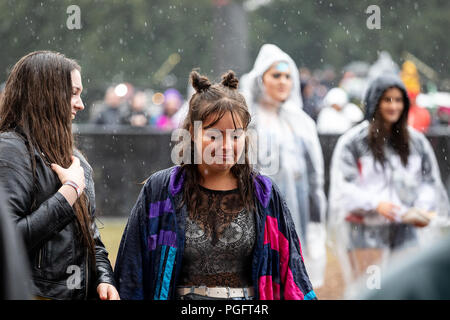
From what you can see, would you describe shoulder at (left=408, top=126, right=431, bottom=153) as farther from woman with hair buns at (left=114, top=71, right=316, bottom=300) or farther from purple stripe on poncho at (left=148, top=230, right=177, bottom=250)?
purple stripe on poncho at (left=148, top=230, right=177, bottom=250)

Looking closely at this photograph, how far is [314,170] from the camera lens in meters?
7.07

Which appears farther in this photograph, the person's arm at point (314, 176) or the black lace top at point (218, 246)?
the person's arm at point (314, 176)

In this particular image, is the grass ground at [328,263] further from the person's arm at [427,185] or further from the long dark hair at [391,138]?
the long dark hair at [391,138]

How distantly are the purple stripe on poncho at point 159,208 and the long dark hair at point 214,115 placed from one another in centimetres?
7

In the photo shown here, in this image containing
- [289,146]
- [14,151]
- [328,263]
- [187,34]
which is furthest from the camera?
[187,34]

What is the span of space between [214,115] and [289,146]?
11.9 ft

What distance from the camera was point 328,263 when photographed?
33.4 ft

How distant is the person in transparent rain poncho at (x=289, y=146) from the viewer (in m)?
6.84

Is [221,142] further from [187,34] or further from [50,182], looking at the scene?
[187,34]

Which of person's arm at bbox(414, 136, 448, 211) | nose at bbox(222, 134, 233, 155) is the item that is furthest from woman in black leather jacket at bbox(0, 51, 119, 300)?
person's arm at bbox(414, 136, 448, 211)

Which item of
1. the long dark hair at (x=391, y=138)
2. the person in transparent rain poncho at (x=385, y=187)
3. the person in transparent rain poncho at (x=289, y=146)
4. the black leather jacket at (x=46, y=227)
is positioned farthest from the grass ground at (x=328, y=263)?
the black leather jacket at (x=46, y=227)

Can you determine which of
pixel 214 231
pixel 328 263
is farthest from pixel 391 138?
pixel 328 263

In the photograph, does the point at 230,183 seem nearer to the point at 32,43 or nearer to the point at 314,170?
the point at 314,170
